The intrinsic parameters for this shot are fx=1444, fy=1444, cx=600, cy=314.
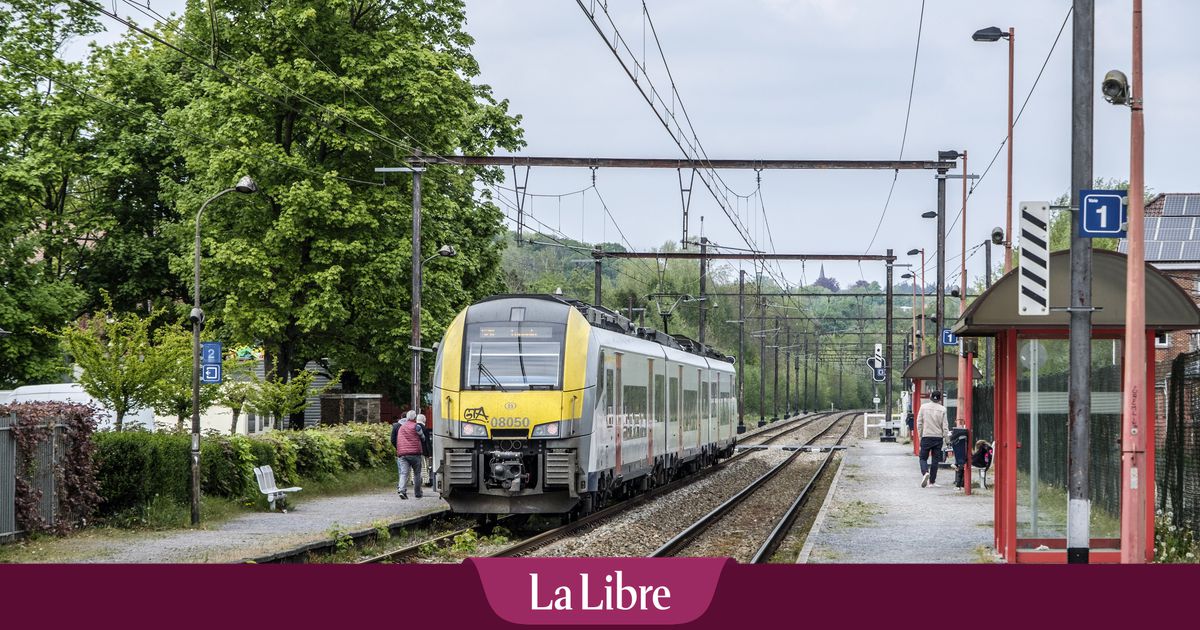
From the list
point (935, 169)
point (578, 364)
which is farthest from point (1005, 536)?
point (935, 169)

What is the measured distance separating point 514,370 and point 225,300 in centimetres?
1896

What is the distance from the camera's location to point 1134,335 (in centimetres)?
1305

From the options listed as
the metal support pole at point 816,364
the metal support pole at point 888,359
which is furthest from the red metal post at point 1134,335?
the metal support pole at point 816,364

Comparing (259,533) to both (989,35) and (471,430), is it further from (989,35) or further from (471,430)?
(989,35)

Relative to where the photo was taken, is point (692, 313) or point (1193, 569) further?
point (692, 313)

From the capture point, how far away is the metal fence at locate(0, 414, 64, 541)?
18688mm

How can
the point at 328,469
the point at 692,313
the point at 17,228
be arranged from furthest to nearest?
the point at 692,313 → the point at 17,228 → the point at 328,469

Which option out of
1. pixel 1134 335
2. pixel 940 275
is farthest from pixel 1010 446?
pixel 940 275

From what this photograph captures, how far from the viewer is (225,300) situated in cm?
3775

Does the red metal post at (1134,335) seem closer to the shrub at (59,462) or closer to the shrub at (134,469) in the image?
the shrub at (59,462)

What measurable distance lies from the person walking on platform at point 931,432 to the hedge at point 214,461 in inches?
477

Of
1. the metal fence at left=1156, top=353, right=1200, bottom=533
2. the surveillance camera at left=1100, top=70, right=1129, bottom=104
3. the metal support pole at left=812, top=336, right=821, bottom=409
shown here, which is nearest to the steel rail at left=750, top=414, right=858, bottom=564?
the metal fence at left=1156, top=353, right=1200, bottom=533

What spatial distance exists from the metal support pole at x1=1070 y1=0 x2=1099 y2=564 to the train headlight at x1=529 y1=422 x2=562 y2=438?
8647 mm

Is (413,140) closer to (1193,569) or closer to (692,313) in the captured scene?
(1193,569)
